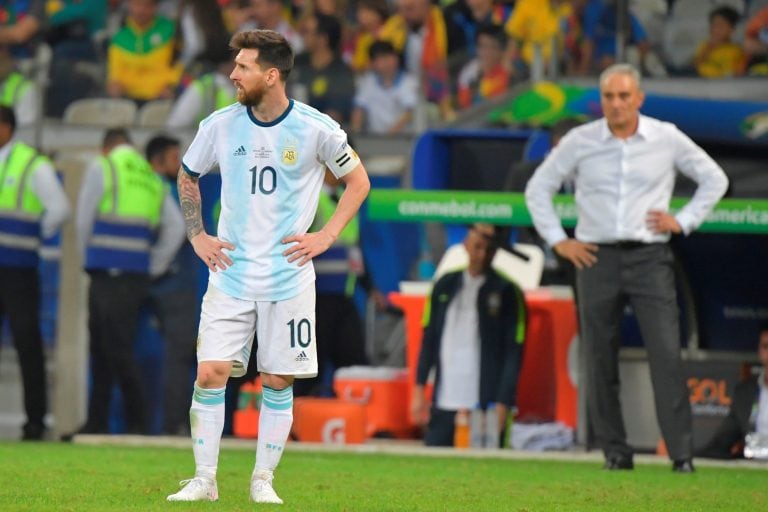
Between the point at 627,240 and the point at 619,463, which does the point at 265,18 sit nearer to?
the point at 627,240

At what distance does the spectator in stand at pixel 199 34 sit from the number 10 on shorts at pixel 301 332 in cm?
998

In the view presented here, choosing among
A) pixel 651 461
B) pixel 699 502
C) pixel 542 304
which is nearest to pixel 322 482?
pixel 699 502

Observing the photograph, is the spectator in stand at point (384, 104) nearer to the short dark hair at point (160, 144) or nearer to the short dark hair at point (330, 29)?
the short dark hair at point (330, 29)

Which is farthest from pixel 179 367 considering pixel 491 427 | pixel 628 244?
pixel 628 244

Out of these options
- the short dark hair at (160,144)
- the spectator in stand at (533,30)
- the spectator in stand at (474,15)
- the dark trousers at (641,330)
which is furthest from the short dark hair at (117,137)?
the dark trousers at (641,330)

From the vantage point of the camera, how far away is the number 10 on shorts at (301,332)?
7.44 m

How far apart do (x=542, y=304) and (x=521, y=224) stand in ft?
4.08

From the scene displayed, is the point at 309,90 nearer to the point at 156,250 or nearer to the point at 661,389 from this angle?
the point at 156,250

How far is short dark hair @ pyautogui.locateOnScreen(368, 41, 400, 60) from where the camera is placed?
58.3 ft

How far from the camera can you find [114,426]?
46.9 feet

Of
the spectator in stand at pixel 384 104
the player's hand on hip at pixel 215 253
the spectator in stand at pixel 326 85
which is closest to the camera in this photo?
the player's hand on hip at pixel 215 253

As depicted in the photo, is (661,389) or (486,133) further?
(486,133)

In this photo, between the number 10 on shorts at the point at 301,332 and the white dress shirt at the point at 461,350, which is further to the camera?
the white dress shirt at the point at 461,350

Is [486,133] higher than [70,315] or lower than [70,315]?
higher
